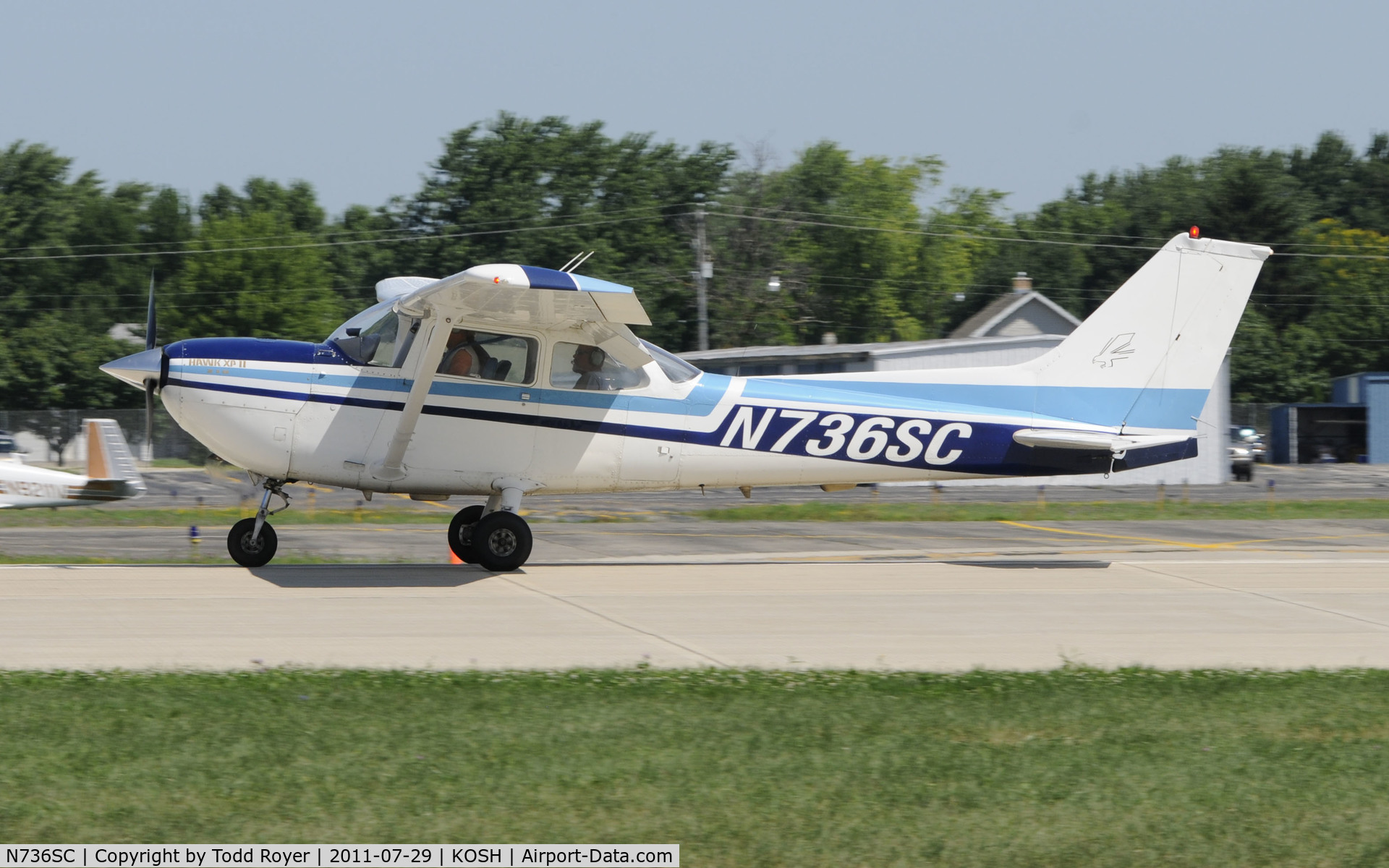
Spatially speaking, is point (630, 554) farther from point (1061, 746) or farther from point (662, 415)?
point (1061, 746)

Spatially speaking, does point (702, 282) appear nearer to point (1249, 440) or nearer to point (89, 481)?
point (1249, 440)

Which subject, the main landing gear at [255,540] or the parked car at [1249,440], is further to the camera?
the parked car at [1249,440]

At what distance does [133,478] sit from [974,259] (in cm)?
6449

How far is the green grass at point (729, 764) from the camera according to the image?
494 cm

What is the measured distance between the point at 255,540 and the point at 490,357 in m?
2.77

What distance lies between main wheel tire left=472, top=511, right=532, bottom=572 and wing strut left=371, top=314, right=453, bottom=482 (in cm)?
89

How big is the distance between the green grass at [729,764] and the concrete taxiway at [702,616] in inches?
30.7

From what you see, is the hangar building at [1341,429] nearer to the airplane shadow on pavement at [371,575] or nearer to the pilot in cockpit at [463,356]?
the airplane shadow on pavement at [371,575]

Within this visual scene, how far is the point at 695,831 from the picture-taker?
5.00 m

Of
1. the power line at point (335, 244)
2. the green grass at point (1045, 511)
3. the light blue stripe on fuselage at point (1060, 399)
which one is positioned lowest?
the green grass at point (1045, 511)

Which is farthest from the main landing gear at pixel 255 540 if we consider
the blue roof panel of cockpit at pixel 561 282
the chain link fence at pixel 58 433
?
the chain link fence at pixel 58 433

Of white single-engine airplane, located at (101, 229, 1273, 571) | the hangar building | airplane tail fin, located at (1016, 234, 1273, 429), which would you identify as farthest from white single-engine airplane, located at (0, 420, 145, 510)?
the hangar building
